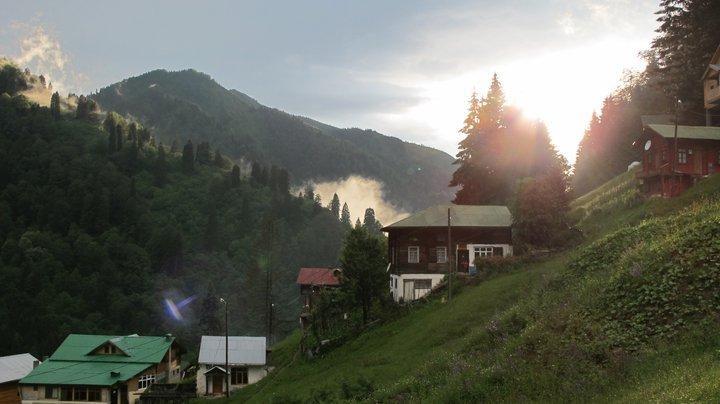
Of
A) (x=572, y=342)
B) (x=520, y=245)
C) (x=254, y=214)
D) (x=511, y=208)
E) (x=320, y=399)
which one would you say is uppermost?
(x=254, y=214)

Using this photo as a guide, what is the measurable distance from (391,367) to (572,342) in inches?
472

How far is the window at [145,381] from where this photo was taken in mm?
60125

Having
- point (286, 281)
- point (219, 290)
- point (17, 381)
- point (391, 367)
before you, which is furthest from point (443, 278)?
point (219, 290)

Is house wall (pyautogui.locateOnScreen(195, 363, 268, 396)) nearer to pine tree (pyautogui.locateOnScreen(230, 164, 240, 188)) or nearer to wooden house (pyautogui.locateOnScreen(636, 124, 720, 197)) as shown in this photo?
wooden house (pyautogui.locateOnScreen(636, 124, 720, 197))

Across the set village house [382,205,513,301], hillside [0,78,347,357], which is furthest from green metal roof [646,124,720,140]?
hillside [0,78,347,357]

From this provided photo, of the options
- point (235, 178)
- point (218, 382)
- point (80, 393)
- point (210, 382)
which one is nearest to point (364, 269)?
point (218, 382)

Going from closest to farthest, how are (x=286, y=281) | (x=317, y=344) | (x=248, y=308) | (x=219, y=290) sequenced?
1. (x=317, y=344)
2. (x=248, y=308)
3. (x=286, y=281)
4. (x=219, y=290)

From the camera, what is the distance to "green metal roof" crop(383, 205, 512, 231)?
158 feet

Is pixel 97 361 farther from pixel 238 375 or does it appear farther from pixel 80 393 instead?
pixel 238 375

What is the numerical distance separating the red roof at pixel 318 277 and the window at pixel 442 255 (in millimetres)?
24123

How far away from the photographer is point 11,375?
2472 inches

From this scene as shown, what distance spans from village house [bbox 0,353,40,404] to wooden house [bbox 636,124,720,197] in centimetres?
6845

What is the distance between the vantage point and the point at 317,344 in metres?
42.0

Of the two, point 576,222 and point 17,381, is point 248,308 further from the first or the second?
point 576,222
